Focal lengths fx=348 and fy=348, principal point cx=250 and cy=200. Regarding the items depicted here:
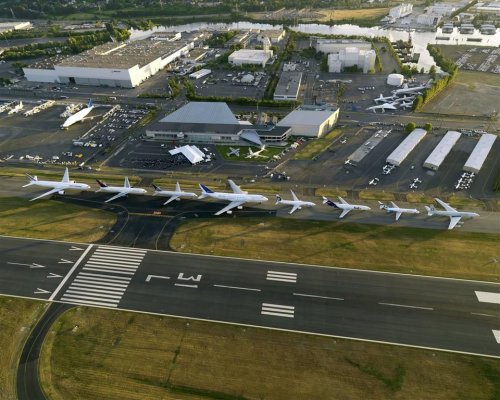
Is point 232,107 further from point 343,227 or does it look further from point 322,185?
point 343,227

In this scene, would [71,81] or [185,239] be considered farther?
[71,81]

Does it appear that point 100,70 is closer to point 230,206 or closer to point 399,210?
point 230,206

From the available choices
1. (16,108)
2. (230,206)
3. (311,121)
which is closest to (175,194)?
(230,206)

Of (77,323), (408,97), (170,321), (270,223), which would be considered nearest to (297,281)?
(270,223)

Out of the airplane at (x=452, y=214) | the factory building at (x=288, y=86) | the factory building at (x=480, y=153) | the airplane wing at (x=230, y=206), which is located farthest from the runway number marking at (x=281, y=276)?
the factory building at (x=288, y=86)

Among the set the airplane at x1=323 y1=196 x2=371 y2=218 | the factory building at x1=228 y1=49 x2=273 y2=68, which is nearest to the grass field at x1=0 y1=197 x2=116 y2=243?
the airplane at x1=323 y1=196 x2=371 y2=218
